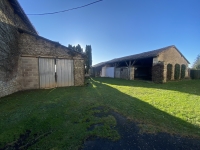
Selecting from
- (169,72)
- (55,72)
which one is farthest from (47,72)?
(169,72)

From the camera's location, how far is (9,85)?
18.4ft

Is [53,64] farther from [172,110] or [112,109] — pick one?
[172,110]

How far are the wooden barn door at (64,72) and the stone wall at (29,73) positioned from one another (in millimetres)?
1492

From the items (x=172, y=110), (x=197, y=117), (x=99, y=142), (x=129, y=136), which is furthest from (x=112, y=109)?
(x=197, y=117)

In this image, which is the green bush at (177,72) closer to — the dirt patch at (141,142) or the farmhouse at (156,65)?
the farmhouse at (156,65)

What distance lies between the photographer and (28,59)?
6992mm

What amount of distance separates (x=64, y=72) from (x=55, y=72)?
0.68 meters

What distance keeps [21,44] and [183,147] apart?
30.7 ft

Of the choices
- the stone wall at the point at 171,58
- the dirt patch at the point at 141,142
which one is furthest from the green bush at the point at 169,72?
the dirt patch at the point at 141,142

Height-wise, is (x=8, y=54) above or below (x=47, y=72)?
above

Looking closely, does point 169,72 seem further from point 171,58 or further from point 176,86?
point 176,86

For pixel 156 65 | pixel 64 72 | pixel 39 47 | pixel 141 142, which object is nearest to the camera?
pixel 141 142

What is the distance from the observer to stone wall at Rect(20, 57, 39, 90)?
692 cm

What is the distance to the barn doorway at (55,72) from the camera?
7422 millimetres
